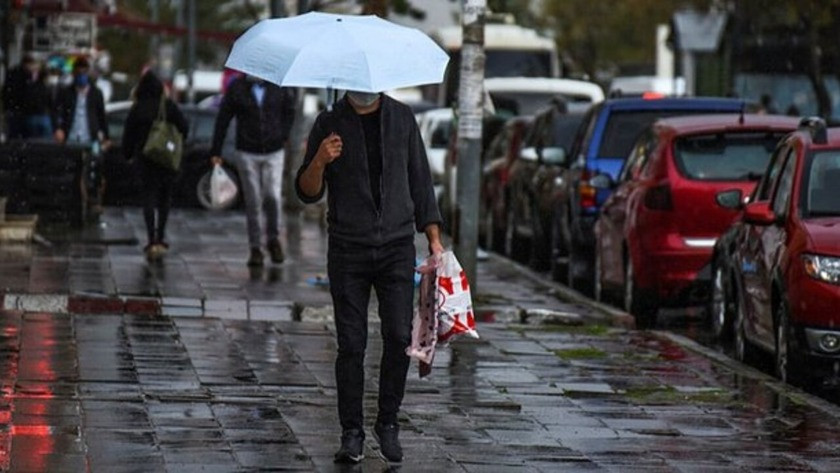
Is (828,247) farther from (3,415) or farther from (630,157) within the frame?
(630,157)

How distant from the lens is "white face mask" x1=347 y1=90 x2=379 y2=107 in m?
10.5

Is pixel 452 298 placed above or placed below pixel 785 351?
above

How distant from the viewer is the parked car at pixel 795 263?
45.3 feet

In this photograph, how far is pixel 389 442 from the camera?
34.4 ft

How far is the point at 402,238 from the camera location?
34.8 ft

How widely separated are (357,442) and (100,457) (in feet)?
3.49

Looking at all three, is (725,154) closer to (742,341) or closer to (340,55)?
(742,341)

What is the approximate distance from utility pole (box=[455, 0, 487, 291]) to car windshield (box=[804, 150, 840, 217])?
3710mm

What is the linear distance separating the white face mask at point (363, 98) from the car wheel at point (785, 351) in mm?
4272

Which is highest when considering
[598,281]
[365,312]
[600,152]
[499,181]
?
[365,312]

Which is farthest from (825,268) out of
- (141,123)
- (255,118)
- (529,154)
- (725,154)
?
(529,154)

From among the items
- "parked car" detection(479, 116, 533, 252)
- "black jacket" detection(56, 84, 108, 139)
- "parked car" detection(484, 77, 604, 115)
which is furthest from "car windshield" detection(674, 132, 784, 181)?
"parked car" detection(484, 77, 604, 115)

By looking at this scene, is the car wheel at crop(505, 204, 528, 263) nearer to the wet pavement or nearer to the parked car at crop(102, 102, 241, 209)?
the parked car at crop(102, 102, 241, 209)

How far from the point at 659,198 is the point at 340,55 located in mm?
7979
